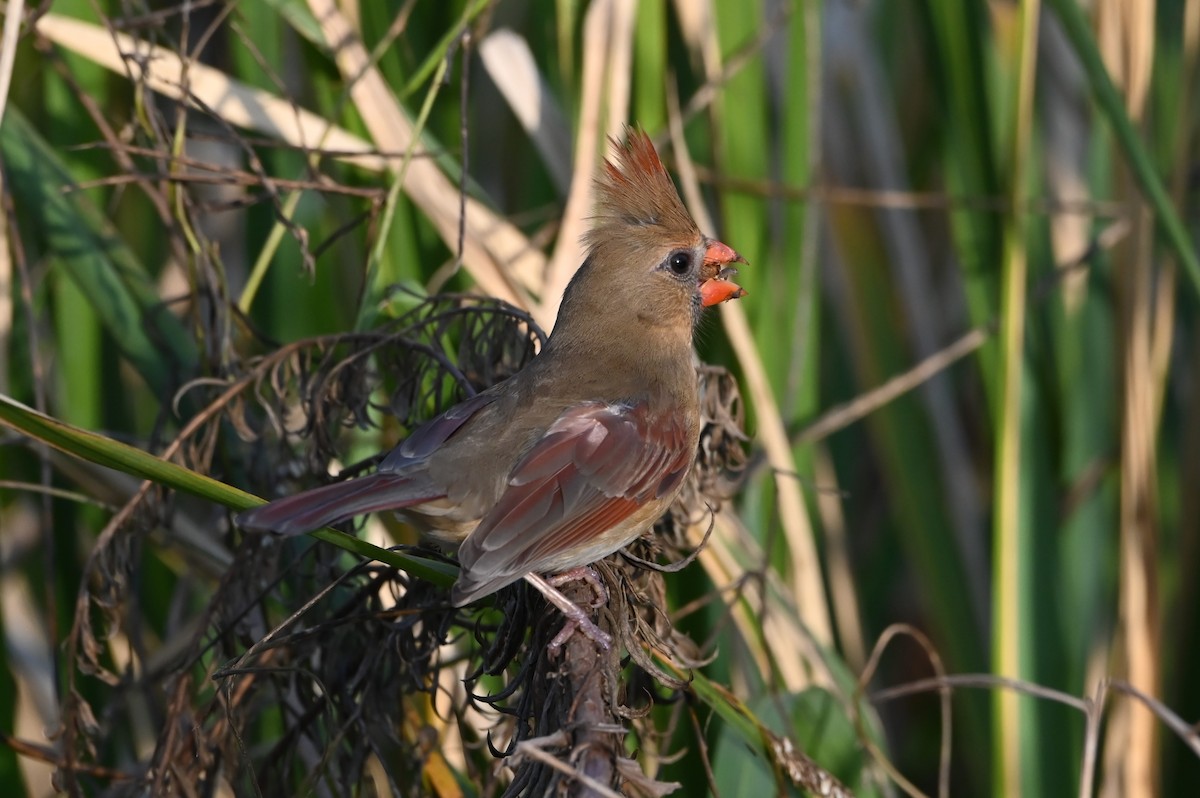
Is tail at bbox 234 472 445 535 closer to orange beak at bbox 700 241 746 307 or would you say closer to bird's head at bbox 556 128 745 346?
bird's head at bbox 556 128 745 346

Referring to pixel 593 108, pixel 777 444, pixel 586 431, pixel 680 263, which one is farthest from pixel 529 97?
pixel 586 431

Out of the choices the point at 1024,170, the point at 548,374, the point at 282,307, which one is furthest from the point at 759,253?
the point at 282,307

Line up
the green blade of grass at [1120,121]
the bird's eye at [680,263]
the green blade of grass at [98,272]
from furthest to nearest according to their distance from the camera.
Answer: the green blade of grass at [1120,121] → the bird's eye at [680,263] → the green blade of grass at [98,272]

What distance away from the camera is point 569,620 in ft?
Answer: 5.90

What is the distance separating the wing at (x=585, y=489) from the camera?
195 centimetres

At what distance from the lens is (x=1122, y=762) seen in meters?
3.04

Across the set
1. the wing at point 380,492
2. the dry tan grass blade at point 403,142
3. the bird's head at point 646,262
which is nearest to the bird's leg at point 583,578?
the wing at point 380,492

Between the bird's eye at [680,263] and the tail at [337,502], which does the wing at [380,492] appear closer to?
the tail at [337,502]

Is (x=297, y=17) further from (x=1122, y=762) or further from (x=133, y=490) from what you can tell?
(x=1122, y=762)

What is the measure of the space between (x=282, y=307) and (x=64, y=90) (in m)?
0.63

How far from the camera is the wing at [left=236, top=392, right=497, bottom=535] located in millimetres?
1669

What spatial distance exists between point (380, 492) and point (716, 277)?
0.94 metres

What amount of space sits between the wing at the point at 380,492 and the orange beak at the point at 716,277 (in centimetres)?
59

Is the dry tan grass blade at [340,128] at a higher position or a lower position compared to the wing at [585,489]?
higher
